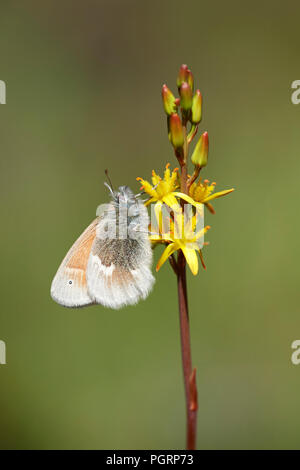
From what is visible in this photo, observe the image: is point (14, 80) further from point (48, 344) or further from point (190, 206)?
point (190, 206)

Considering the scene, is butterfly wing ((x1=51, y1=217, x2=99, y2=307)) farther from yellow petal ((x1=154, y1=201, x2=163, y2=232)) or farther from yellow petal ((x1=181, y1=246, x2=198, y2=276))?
yellow petal ((x1=181, y1=246, x2=198, y2=276))

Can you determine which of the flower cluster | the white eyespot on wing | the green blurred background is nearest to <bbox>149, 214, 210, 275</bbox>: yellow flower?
the flower cluster

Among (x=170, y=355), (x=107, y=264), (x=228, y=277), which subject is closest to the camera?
(x=107, y=264)

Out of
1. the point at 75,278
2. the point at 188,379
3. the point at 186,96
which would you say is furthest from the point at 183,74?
the point at 188,379

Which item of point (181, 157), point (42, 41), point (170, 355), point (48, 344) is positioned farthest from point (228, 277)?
point (42, 41)

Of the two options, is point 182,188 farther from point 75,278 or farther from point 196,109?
point 75,278

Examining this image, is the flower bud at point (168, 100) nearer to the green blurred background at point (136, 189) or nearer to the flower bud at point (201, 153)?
the flower bud at point (201, 153)
